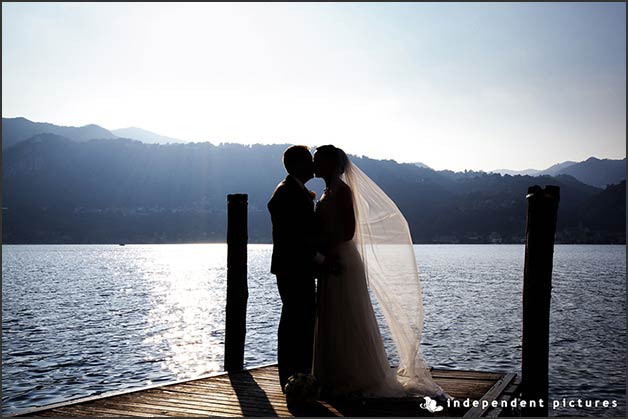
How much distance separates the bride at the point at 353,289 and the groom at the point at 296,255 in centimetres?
19

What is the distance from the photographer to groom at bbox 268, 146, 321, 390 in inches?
321

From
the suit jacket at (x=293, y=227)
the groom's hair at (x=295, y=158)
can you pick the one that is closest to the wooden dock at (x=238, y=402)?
the suit jacket at (x=293, y=227)

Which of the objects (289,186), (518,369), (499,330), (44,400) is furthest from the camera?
(499,330)

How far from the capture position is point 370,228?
884cm

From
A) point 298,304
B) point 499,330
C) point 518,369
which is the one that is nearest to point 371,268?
point 298,304

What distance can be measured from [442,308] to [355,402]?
3307 cm

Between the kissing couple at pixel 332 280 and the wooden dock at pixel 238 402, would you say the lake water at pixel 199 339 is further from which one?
the kissing couple at pixel 332 280

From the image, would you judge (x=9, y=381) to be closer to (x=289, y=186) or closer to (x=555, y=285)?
(x=289, y=186)

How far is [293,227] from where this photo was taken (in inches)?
322

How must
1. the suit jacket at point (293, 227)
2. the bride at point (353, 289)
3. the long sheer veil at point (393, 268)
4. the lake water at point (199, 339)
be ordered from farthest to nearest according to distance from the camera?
the lake water at point (199, 339)
the long sheer veil at point (393, 268)
the bride at point (353, 289)
the suit jacket at point (293, 227)

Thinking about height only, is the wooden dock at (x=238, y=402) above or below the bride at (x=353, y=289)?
below

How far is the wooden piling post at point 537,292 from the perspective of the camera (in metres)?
8.98

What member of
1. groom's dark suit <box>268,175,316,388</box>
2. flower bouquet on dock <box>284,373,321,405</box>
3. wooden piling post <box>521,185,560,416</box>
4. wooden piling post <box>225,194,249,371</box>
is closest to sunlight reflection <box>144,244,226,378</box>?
wooden piling post <box>225,194,249,371</box>

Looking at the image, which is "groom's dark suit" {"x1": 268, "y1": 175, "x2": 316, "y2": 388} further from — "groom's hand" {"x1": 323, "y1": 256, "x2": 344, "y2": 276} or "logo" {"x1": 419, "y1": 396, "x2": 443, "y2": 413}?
"logo" {"x1": 419, "y1": 396, "x2": 443, "y2": 413}
